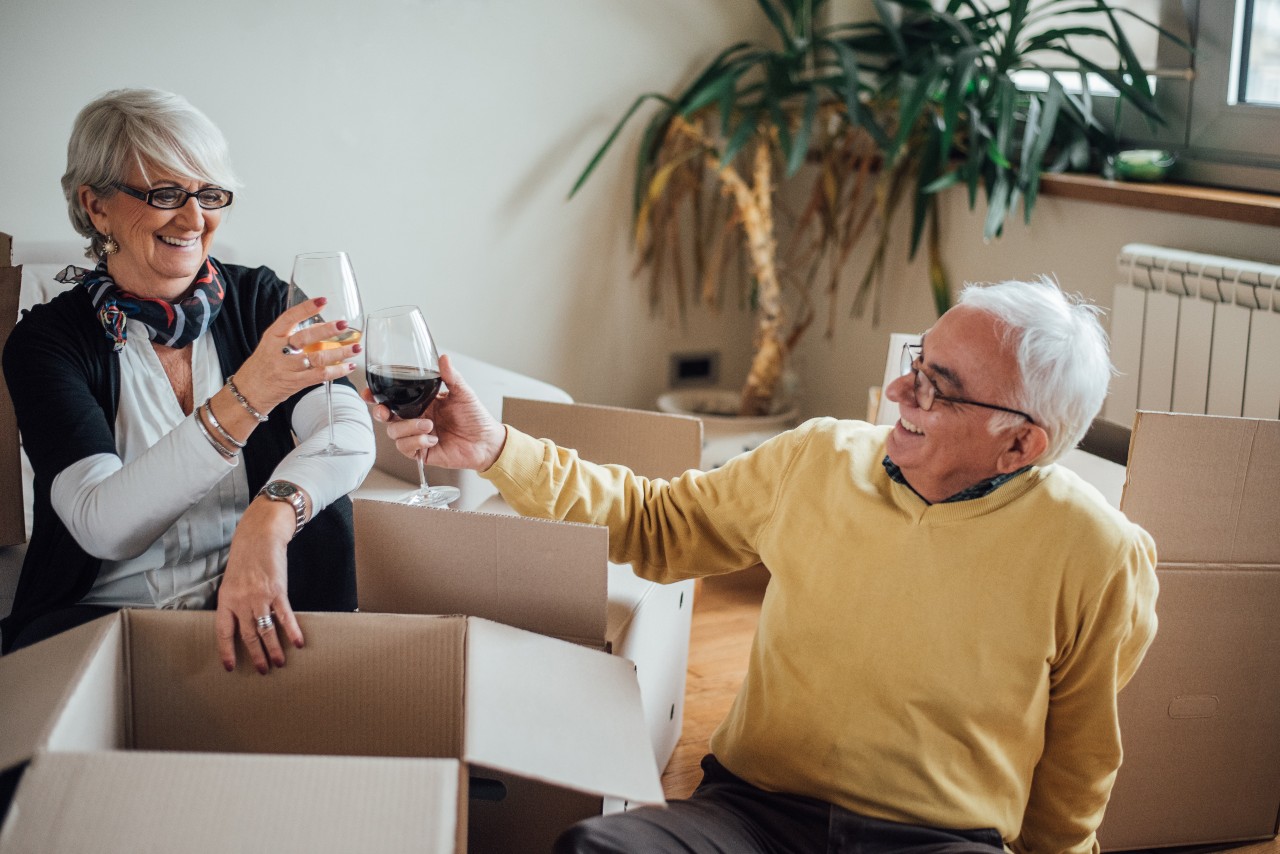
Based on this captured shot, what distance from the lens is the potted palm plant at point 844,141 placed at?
8.16 ft

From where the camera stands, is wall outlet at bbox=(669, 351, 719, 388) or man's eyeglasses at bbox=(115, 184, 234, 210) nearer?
man's eyeglasses at bbox=(115, 184, 234, 210)

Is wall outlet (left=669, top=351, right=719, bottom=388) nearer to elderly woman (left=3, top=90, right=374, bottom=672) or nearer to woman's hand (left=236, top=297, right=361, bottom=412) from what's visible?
elderly woman (left=3, top=90, right=374, bottom=672)

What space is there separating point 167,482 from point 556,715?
23.3 inches

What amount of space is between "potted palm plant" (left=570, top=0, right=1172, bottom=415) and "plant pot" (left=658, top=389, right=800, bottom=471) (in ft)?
0.26

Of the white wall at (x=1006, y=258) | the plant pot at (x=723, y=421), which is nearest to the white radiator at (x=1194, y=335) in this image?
the white wall at (x=1006, y=258)

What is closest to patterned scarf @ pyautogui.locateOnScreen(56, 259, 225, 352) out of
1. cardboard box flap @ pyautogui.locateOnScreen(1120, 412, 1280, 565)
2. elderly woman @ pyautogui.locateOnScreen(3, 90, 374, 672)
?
elderly woman @ pyautogui.locateOnScreen(3, 90, 374, 672)

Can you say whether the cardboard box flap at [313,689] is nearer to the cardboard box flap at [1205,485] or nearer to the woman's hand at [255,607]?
the woman's hand at [255,607]

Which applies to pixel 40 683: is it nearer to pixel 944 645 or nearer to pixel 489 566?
pixel 489 566

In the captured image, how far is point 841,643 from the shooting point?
129 centimetres

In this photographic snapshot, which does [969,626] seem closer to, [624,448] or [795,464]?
[795,464]

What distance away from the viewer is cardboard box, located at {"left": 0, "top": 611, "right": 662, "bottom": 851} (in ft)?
2.71

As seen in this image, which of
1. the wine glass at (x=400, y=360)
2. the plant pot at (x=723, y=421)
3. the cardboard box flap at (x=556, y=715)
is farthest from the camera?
the plant pot at (x=723, y=421)

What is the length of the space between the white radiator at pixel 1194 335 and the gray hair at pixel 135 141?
5.35ft

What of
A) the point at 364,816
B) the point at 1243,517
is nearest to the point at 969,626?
the point at 1243,517
